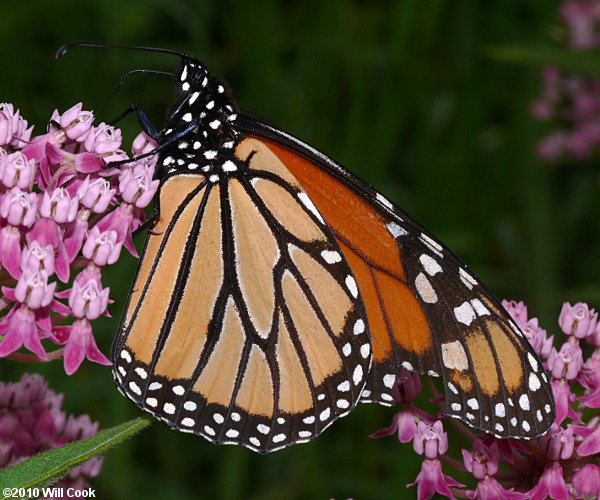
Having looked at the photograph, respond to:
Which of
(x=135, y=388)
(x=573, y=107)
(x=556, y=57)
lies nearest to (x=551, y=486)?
(x=135, y=388)

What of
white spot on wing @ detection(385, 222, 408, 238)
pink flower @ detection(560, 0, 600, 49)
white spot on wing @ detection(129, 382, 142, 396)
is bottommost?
white spot on wing @ detection(129, 382, 142, 396)

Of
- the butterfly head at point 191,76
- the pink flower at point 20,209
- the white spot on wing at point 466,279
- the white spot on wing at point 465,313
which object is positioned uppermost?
the butterfly head at point 191,76

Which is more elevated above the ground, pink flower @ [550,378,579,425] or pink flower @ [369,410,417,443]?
pink flower @ [550,378,579,425]

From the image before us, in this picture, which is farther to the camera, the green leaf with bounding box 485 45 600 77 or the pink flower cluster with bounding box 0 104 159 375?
the green leaf with bounding box 485 45 600 77

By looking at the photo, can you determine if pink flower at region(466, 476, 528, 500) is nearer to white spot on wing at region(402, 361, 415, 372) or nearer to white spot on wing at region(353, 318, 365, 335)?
white spot on wing at region(402, 361, 415, 372)

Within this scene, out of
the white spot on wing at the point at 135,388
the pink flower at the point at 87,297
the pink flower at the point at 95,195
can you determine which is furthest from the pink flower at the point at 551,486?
the pink flower at the point at 95,195

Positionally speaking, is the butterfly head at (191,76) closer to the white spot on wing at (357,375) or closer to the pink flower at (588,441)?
the white spot on wing at (357,375)

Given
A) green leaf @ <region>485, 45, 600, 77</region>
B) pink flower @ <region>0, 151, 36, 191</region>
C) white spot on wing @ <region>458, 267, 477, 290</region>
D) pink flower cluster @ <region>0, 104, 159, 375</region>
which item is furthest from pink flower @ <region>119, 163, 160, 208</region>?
green leaf @ <region>485, 45, 600, 77</region>

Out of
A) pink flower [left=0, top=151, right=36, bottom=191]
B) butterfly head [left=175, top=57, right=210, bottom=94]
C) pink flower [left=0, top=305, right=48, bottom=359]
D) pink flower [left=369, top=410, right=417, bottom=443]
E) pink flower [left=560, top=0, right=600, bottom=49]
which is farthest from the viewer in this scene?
pink flower [left=560, top=0, right=600, bottom=49]
